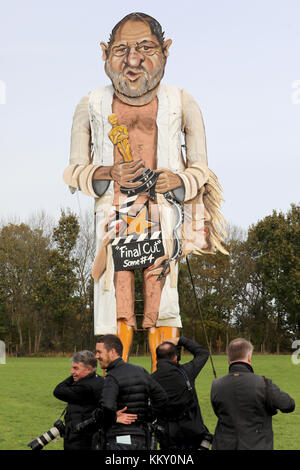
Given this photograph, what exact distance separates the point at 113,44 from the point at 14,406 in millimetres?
6496

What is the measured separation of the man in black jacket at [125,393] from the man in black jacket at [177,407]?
795mm

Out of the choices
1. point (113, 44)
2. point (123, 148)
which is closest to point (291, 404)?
point (123, 148)

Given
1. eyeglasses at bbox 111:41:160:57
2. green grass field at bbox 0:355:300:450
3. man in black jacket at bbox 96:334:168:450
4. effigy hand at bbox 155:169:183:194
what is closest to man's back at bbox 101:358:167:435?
man in black jacket at bbox 96:334:168:450

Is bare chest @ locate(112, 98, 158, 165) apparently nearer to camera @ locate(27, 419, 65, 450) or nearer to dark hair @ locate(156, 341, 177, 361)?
dark hair @ locate(156, 341, 177, 361)

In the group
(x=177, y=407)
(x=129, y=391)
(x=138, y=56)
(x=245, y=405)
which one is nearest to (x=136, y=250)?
(x=138, y=56)

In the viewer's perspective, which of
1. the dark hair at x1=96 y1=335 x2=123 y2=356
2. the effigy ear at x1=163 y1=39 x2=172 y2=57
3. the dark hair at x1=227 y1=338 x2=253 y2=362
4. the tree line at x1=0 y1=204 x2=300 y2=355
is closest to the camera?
the dark hair at x1=227 y1=338 x2=253 y2=362

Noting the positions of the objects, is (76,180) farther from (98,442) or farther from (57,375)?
(57,375)

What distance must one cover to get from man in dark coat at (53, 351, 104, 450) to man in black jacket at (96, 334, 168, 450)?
43 centimetres

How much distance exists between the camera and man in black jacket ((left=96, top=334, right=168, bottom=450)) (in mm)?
4891

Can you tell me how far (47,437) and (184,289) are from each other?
3059 centimetres

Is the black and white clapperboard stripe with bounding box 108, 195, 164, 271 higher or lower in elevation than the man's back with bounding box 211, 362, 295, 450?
higher

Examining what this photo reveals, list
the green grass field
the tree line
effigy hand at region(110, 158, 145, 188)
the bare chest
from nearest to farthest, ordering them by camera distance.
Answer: the green grass field
effigy hand at region(110, 158, 145, 188)
the bare chest
the tree line

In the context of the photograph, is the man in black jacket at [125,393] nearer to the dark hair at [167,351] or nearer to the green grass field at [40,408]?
the dark hair at [167,351]

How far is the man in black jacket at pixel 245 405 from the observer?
473 cm
